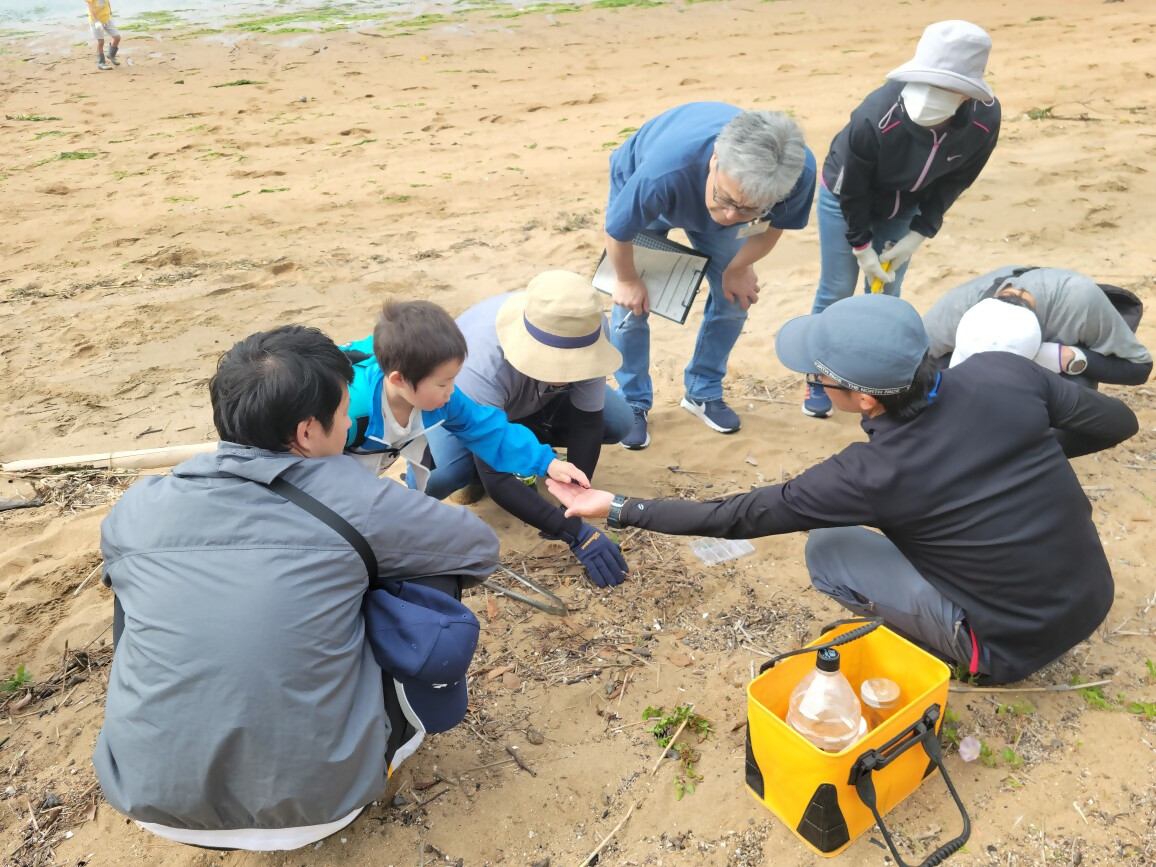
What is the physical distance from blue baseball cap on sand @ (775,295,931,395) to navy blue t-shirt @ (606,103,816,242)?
1.08 m

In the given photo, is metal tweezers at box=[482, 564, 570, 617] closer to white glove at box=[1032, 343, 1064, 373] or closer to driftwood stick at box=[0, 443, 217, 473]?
driftwood stick at box=[0, 443, 217, 473]

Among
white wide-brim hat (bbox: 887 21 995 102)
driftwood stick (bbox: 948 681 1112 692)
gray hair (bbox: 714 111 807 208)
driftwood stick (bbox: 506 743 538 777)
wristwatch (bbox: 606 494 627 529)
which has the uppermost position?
white wide-brim hat (bbox: 887 21 995 102)

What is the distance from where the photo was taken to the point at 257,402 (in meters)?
1.77

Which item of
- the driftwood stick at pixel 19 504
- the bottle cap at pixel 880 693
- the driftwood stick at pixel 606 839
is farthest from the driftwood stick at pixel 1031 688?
the driftwood stick at pixel 19 504

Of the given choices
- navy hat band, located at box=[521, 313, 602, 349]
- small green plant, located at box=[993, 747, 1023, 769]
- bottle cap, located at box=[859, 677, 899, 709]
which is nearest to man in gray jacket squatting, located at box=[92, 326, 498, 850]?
navy hat band, located at box=[521, 313, 602, 349]

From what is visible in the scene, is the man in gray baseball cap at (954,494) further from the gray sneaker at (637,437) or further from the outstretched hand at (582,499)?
the gray sneaker at (637,437)

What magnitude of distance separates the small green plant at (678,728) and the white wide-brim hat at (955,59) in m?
2.39

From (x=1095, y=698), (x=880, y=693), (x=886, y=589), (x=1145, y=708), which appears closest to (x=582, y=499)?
(x=886, y=589)

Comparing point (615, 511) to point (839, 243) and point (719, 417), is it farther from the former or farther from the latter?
point (839, 243)

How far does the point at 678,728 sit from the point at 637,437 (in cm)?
172

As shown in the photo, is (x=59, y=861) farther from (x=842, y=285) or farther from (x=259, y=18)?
(x=259, y=18)

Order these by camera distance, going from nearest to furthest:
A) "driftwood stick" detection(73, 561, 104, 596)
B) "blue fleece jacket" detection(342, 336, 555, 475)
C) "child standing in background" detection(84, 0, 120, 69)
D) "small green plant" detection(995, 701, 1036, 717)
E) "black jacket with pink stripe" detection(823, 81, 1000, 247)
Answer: "small green plant" detection(995, 701, 1036, 717), "blue fleece jacket" detection(342, 336, 555, 475), "driftwood stick" detection(73, 561, 104, 596), "black jacket with pink stripe" detection(823, 81, 1000, 247), "child standing in background" detection(84, 0, 120, 69)

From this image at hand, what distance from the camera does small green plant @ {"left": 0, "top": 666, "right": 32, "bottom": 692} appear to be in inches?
102

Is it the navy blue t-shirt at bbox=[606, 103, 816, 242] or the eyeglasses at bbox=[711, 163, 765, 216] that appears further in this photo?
the navy blue t-shirt at bbox=[606, 103, 816, 242]
